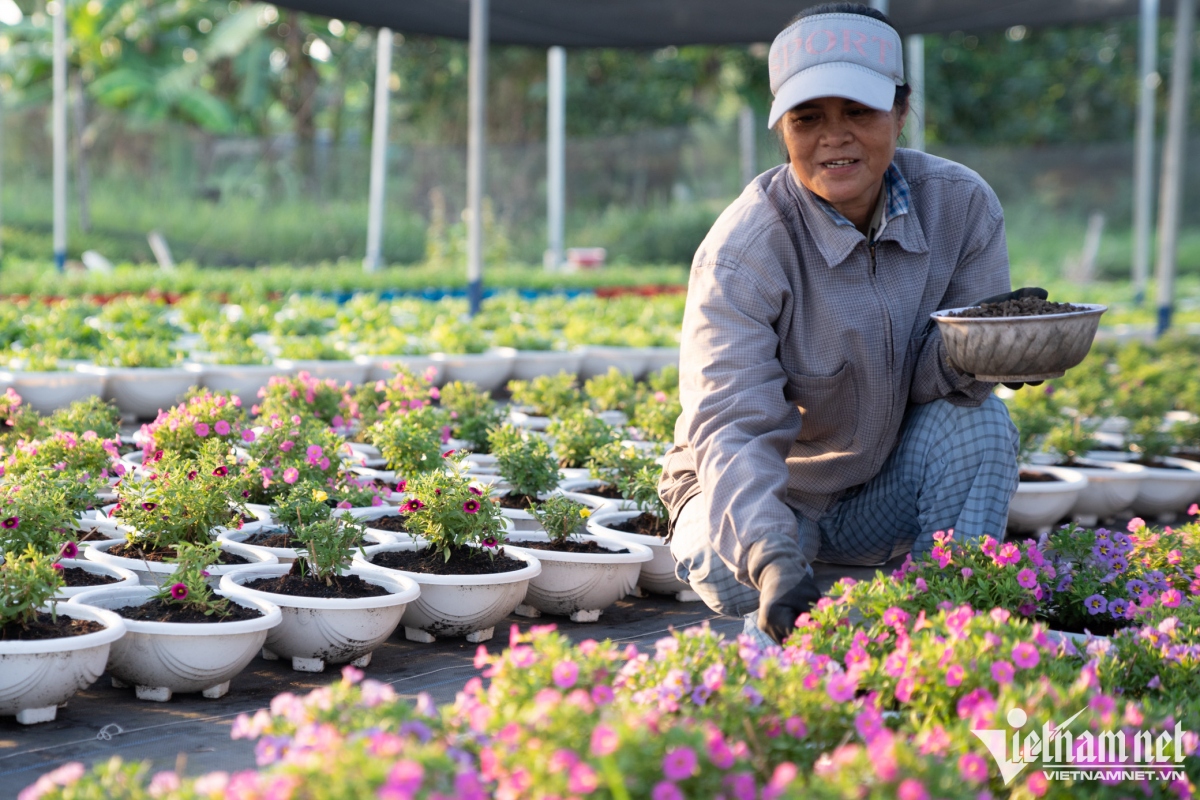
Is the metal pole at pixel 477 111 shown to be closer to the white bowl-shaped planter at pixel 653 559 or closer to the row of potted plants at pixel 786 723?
the white bowl-shaped planter at pixel 653 559

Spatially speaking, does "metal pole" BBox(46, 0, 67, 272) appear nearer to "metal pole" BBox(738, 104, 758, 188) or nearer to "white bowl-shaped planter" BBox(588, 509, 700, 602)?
"metal pole" BBox(738, 104, 758, 188)

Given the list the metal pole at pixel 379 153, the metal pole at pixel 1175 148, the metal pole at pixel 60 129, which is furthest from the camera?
the metal pole at pixel 379 153

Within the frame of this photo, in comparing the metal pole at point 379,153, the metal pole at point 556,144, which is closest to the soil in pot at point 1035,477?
the metal pole at point 379,153

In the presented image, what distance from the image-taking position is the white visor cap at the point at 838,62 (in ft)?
7.36

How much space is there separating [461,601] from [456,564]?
127mm

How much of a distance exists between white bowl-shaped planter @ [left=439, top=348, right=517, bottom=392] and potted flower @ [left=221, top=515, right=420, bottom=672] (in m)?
3.21

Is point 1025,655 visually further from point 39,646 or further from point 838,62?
point 39,646

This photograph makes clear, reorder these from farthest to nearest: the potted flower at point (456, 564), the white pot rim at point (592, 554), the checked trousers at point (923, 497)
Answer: the white pot rim at point (592, 554), the potted flower at point (456, 564), the checked trousers at point (923, 497)

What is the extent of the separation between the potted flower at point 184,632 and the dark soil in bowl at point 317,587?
15 cm

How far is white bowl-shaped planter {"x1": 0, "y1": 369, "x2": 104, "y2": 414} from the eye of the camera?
16.2 ft

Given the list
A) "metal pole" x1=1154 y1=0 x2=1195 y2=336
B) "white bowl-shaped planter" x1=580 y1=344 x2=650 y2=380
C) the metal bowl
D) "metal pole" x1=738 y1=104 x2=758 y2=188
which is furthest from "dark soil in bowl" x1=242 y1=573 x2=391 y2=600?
"metal pole" x1=738 y1=104 x2=758 y2=188

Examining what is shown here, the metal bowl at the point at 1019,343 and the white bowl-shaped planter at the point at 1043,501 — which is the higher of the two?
the metal bowl at the point at 1019,343

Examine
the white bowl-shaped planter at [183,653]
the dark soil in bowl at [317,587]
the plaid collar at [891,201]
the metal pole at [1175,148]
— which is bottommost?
the white bowl-shaped planter at [183,653]

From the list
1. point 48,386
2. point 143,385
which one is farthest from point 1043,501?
point 48,386
